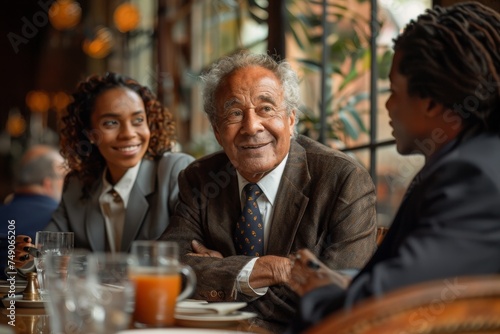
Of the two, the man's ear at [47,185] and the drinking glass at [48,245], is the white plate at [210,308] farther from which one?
the man's ear at [47,185]

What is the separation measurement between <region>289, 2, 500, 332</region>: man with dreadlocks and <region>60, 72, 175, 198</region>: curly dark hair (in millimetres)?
1811

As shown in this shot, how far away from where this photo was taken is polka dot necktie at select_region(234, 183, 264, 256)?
2414 millimetres

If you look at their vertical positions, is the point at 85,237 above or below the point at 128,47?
below

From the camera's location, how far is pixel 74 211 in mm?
3213

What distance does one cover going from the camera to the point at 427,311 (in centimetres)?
96

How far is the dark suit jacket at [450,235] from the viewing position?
3.74 feet

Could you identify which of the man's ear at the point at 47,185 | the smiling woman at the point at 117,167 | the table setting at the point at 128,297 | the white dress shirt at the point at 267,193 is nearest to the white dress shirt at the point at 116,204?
the smiling woman at the point at 117,167

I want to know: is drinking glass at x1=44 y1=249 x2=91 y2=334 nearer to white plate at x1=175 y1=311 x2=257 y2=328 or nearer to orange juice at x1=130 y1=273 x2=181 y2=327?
orange juice at x1=130 y1=273 x2=181 y2=327

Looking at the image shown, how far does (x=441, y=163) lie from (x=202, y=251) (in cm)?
133

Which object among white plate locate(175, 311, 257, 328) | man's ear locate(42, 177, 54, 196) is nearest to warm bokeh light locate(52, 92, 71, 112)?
man's ear locate(42, 177, 54, 196)

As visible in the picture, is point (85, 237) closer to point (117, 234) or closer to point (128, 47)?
point (117, 234)

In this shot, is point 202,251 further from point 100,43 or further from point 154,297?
point 100,43

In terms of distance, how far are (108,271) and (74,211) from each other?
6.89 feet

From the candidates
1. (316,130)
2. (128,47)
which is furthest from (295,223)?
(128,47)
